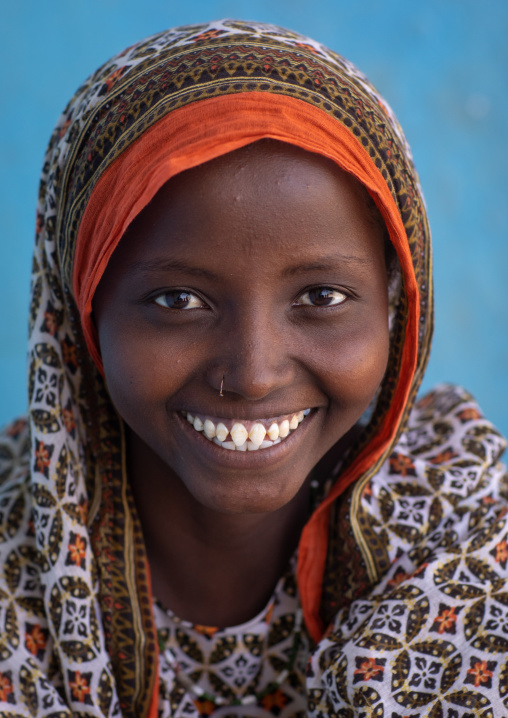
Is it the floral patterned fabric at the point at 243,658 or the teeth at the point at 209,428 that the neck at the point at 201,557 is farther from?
the teeth at the point at 209,428

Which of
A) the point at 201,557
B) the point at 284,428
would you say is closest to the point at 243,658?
the point at 201,557

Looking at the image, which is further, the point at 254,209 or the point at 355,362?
the point at 355,362

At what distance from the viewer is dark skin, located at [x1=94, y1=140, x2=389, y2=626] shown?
3.18 feet

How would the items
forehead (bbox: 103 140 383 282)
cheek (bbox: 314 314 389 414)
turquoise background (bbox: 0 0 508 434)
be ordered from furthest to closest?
turquoise background (bbox: 0 0 508 434)
cheek (bbox: 314 314 389 414)
forehead (bbox: 103 140 383 282)

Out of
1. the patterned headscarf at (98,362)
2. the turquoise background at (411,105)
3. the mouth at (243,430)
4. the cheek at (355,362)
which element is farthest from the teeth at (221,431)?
the turquoise background at (411,105)

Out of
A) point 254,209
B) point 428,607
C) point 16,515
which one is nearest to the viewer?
point 254,209

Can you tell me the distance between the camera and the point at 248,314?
989mm

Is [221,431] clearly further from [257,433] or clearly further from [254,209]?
[254,209]

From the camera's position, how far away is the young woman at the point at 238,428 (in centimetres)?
99

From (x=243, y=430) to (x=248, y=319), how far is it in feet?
0.56

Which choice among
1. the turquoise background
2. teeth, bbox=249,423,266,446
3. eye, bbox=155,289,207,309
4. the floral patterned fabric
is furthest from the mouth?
the turquoise background

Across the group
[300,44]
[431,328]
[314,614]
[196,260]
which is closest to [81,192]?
[196,260]

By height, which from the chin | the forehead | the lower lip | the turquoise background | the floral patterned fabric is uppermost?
the turquoise background

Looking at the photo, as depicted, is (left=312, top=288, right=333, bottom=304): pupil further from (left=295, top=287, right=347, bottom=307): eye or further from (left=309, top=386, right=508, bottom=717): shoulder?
(left=309, top=386, right=508, bottom=717): shoulder
